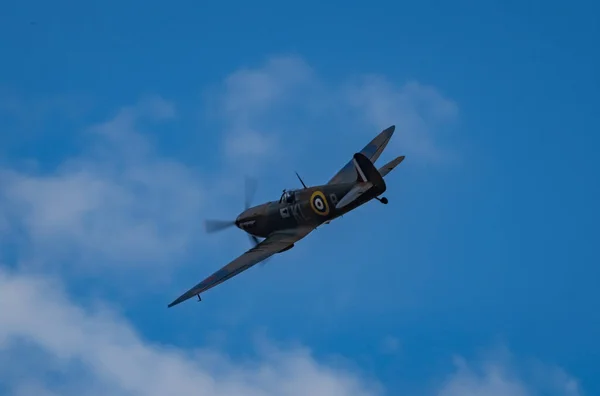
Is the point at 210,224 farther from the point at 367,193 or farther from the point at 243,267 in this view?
the point at 367,193

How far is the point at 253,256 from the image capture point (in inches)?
2034

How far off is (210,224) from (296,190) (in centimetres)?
690

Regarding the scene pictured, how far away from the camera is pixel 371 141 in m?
60.7

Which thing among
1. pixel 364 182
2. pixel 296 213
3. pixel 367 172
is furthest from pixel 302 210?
pixel 367 172

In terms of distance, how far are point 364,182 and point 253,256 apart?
708cm

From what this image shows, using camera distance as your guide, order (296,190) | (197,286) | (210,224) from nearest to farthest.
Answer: (197,286) → (296,190) → (210,224)

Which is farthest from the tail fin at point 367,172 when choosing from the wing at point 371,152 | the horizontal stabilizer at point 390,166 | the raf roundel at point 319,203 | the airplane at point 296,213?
the wing at point 371,152

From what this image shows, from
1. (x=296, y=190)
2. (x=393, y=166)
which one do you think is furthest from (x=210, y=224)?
(x=393, y=166)

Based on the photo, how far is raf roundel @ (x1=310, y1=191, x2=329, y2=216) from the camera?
51312 millimetres

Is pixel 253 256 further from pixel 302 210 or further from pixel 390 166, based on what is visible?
pixel 390 166

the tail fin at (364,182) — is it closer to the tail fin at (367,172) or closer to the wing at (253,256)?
the tail fin at (367,172)

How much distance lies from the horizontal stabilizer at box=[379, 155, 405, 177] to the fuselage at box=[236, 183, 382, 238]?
374 centimetres

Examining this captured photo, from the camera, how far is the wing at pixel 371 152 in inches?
2256

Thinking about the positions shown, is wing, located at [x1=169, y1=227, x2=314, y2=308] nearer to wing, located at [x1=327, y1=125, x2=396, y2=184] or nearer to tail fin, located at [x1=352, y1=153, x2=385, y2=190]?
tail fin, located at [x1=352, y1=153, x2=385, y2=190]
